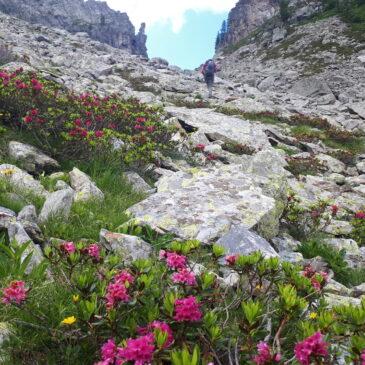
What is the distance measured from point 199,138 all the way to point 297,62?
4186cm

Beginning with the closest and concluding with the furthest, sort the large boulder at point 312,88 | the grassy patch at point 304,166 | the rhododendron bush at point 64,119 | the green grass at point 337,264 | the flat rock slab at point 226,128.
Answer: the green grass at point 337,264
the rhododendron bush at point 64,119
the grassy patch at point 304,166
the flat rock slab at point 226,128
the large boulder at point 312,88

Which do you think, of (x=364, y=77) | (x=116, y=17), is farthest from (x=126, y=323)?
(x=116, y=17)

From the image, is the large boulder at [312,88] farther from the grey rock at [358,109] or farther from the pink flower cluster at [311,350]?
the pink flower cluster at [311,350]

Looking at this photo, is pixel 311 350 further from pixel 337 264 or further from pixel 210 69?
pixel 210 69

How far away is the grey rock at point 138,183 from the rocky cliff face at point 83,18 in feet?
315

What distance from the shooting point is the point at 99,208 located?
248 inches

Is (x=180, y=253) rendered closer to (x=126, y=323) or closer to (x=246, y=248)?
(x=126, y=323)

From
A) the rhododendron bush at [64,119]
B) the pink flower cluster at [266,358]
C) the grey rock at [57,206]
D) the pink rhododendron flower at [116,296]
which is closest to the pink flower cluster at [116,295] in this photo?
the pink rhododendron flower at [116,296]

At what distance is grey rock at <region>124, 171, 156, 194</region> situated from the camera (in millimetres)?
7930

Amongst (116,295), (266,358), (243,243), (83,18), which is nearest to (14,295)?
(116,295)

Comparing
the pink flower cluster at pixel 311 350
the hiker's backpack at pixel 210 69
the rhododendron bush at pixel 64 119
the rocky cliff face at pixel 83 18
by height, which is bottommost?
the pink flower cluster at pixel 311 350

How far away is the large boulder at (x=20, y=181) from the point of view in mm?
6168

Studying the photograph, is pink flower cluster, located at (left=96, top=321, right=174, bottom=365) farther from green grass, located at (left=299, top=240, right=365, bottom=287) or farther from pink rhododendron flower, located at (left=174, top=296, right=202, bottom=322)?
green grass, located at (left=299, top=240, right=365, bottom=287)

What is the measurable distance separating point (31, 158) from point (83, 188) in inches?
59.0
